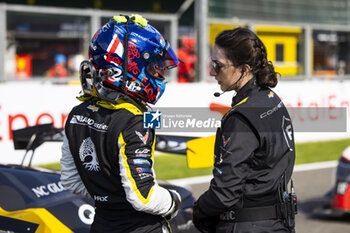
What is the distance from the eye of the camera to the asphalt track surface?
18.4 ft

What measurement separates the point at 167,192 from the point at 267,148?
0.47 meters

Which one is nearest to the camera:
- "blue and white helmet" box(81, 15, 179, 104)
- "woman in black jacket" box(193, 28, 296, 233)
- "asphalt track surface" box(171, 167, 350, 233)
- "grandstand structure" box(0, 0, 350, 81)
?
"woman in black jacket" box(193, 28, 296, 233)

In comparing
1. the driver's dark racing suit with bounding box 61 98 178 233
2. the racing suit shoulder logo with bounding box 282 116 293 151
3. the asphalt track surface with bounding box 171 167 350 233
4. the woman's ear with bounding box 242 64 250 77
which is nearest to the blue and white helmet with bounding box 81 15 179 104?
the driver's dark racing suit with bounding box 61 98 178 233

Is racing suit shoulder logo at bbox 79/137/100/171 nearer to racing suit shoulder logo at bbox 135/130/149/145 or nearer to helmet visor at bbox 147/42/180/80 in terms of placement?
racing suit shoulder logo at bbox 135/130/149/145

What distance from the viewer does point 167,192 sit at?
2.29 meters

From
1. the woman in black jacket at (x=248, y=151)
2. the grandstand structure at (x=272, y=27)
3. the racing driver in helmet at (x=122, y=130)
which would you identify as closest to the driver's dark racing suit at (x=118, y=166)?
the racing driver in helmet at (x=122, y=130)

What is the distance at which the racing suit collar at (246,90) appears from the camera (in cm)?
227

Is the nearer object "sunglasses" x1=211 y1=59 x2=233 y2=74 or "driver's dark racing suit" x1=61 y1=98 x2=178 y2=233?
"driver's dark racing suit" x1=61 y1=98 x2=178 y2=233

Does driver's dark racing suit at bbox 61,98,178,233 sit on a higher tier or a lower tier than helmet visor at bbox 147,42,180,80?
lower

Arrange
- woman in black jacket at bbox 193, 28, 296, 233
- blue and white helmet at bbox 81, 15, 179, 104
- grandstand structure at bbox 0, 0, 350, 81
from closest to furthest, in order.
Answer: woman in black jacket at bbox 193, 28, 296, 233 → blue and white helmet at bbox 81, 15, 179, 104 → grandstand structure at bbox 0, 0, 350, 81

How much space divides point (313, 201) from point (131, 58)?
5088 millimetres

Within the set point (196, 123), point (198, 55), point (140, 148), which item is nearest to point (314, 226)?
point (196, 123)

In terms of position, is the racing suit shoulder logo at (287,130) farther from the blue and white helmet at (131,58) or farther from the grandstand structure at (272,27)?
the grandstand structure at (272,27)

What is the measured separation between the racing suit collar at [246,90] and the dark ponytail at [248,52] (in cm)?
2
